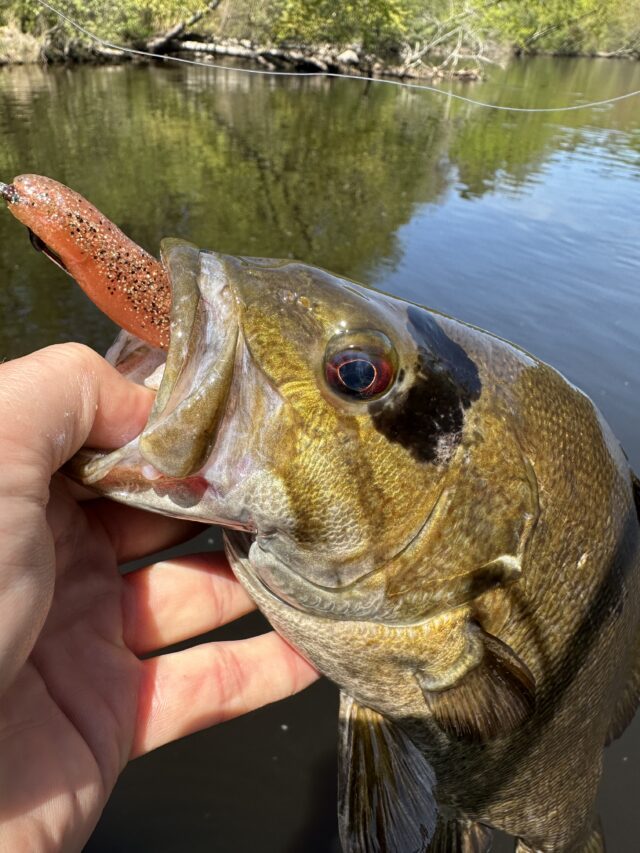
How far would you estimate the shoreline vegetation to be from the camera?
111ft

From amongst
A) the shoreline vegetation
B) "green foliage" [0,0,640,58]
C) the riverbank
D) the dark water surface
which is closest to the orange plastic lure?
the dark water surface

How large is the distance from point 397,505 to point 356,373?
39cm

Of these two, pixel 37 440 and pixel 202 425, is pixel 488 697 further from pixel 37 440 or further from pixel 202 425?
pixel 37 440

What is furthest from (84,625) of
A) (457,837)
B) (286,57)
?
(286,57)

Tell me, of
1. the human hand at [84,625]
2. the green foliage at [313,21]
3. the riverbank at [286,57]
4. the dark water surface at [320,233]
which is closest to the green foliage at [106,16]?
the green foliage at [313,21]

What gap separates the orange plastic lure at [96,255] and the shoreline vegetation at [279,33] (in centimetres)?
3883

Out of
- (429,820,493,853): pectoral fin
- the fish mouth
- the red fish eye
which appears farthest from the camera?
(429,820,493,853): pectoral fin

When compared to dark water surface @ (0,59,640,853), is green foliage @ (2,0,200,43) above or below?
above

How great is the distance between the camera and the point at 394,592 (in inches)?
66.4

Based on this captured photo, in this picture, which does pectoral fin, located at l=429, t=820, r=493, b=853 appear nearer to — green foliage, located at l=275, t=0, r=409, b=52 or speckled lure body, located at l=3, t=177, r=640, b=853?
speckled lure body, located at l=3, t=177, r=640, b=853

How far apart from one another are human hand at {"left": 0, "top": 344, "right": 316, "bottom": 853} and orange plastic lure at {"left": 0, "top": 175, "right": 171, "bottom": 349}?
0.75ft

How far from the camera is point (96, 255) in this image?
1.51 m

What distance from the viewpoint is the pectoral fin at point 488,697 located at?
1.79 m

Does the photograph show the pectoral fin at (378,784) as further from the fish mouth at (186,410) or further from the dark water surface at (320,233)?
the fish mouth at (186,410)
